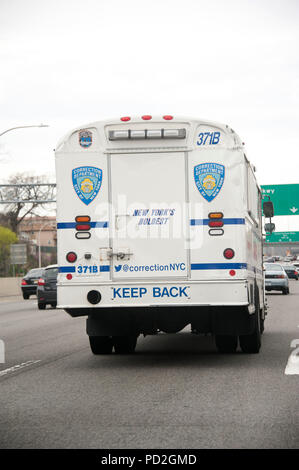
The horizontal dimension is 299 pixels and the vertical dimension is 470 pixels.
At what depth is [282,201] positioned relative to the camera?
5944 centimetres

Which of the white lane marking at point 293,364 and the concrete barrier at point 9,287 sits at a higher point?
the white lane marking at point 293,364

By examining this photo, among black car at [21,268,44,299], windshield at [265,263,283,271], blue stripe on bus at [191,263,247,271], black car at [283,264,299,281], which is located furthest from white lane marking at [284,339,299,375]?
black car at [283,264,299,281]

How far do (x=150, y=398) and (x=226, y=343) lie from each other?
3.97 meters

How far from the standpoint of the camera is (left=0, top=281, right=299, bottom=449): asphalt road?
255 inches

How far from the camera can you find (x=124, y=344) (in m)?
12.8

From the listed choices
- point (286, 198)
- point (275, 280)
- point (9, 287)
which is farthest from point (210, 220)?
point (286, 198)

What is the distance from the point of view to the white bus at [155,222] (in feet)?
35.3

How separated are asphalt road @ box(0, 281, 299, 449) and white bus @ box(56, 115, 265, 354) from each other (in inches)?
35.2

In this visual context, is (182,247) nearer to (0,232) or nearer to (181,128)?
(181,128)

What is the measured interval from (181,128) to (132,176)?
0.90 meters

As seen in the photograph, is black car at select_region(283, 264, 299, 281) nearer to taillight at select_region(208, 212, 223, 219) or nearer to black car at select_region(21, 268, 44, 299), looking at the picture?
black car at select_region(21, 268, 44, 299)

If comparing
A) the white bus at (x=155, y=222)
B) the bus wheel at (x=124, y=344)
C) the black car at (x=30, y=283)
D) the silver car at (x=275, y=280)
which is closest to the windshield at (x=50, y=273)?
the black car at (x=30, y=283)

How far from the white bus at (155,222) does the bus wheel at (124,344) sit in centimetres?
155

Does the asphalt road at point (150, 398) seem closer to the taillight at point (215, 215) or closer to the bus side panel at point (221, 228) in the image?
the bus side panel at point (221, 228)
